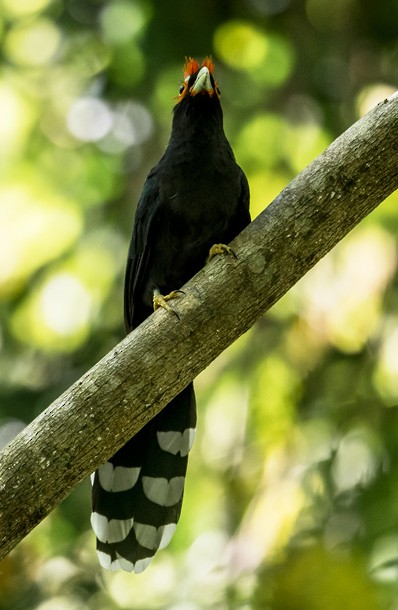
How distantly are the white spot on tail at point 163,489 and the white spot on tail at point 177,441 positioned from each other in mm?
138

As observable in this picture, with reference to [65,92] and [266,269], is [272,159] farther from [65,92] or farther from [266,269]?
[266,269]

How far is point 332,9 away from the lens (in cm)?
563

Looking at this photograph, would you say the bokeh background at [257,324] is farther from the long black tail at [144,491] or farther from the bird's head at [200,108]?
the bird's head at [200,108]

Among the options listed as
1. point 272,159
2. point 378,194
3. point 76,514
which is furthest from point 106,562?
point 272,159

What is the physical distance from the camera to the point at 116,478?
4.16 m

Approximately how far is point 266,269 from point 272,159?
249 cm

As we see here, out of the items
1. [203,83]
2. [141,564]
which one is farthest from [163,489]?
[203,83]

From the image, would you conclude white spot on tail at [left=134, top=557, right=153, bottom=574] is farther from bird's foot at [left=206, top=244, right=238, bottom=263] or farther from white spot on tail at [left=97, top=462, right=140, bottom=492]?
bird's foot at [left=206, top=244, right=238, bottom=263]

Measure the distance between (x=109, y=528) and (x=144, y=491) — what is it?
9.4 inches

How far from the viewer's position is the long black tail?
4039mm

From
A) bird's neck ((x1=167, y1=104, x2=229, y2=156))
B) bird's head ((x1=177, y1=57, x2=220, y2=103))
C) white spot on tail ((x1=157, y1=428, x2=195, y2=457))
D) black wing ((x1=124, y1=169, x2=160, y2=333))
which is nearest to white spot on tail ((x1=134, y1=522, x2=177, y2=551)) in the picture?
white spot on tail ((x1=157, y1=428, x2=195, y2=457))

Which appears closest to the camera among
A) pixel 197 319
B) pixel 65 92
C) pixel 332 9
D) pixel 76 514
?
pixel 197 319

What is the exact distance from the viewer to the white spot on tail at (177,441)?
166 inches

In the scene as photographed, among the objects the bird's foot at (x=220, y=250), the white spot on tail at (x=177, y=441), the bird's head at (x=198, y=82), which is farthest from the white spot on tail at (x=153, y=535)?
the bird's head at (x=198, y=82)
